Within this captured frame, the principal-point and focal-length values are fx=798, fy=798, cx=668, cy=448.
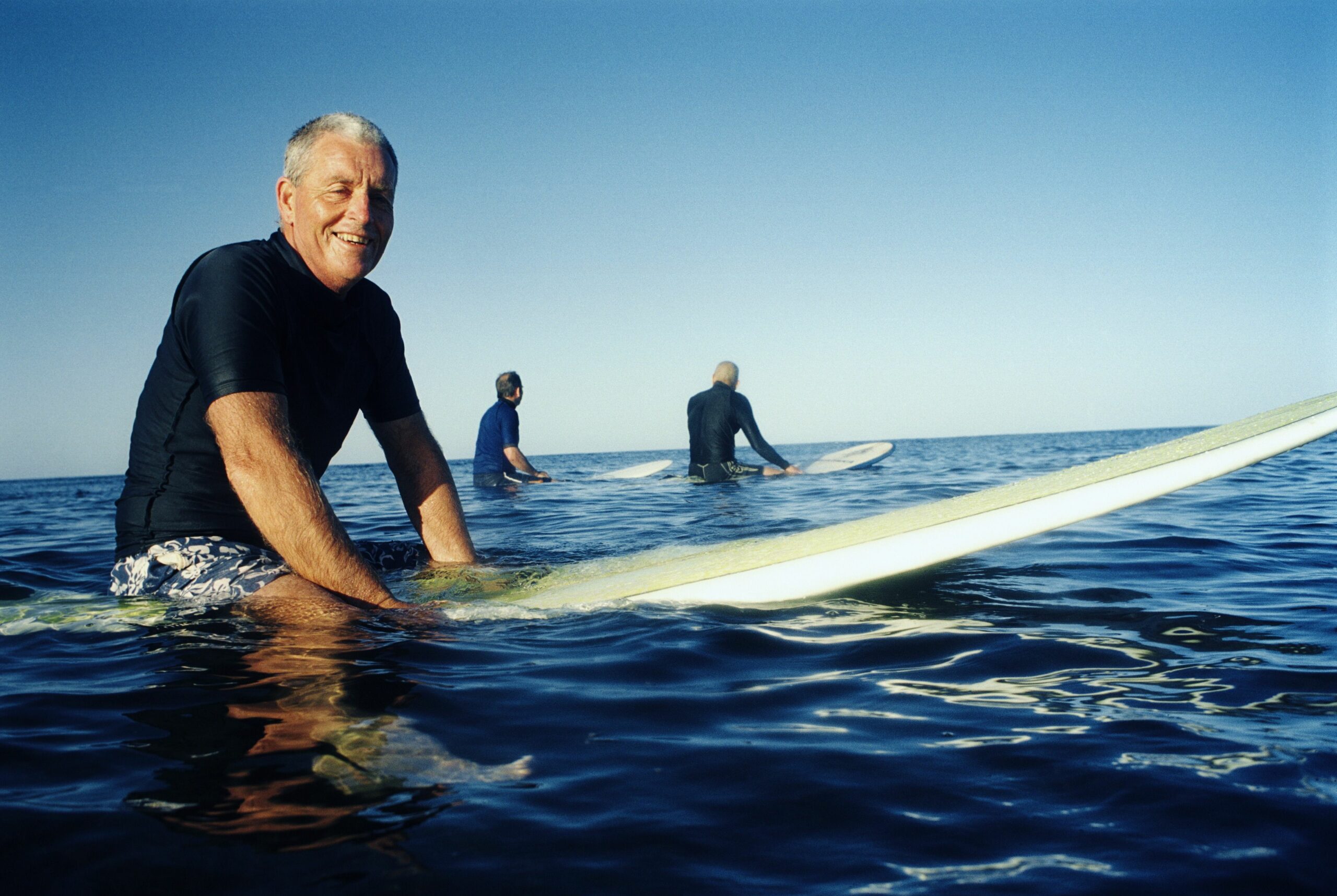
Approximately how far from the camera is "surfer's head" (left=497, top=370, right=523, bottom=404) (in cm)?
960

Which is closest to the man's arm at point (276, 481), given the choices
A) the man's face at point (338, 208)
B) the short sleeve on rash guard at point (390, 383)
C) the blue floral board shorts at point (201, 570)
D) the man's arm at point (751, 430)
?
the blue floral board shorts at point (201, 570)

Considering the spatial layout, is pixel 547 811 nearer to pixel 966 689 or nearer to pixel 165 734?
pixel 165 734

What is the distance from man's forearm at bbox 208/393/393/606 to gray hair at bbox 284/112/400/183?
28.5 inches

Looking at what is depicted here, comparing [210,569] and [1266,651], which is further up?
[210,569]

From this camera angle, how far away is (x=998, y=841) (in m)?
1.13

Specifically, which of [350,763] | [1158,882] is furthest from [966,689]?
[350,763]

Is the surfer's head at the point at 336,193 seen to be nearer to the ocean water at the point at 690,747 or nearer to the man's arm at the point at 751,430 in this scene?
the ocean water at the point at 690,747

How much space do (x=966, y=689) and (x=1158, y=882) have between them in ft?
2.63

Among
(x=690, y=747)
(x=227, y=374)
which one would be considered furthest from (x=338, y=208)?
(x=690, y=747)

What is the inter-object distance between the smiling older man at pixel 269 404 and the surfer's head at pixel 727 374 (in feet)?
23.5

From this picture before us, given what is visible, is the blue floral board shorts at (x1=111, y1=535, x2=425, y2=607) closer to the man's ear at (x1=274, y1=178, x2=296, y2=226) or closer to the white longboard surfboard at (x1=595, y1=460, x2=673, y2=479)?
the man's ear at (x1=274, y1=178, x2=296, y2=226)

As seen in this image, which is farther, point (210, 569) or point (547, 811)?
point (210, 569)

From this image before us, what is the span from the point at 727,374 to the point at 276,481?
7814 millimetres

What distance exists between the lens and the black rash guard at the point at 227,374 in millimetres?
2117
